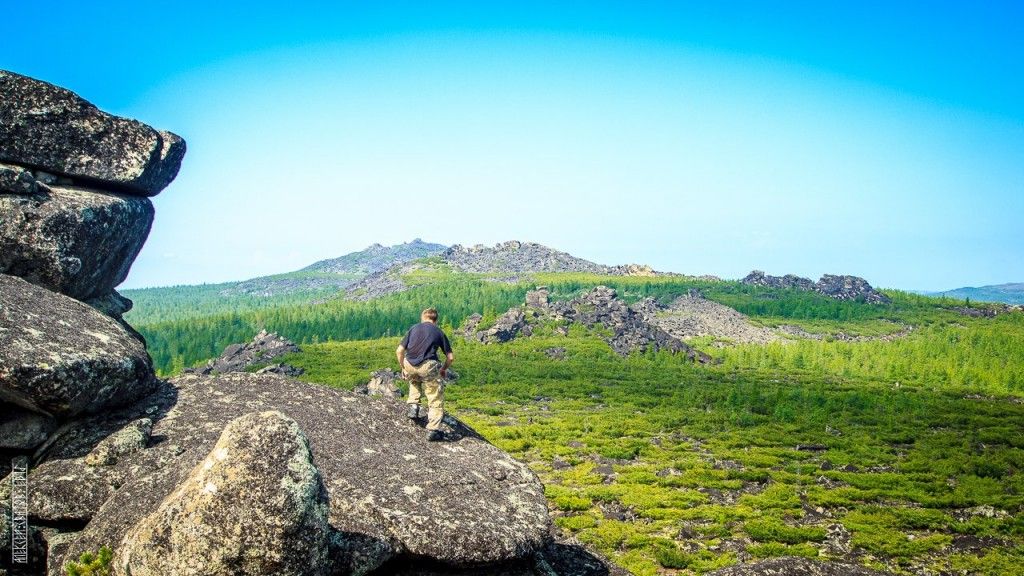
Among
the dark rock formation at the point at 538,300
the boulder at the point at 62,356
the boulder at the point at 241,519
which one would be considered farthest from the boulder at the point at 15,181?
the dark rock formation at the point at 538,300

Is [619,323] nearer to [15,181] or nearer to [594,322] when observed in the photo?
[594,322]

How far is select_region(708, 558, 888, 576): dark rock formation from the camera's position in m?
17.1

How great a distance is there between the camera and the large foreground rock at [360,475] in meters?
14.3

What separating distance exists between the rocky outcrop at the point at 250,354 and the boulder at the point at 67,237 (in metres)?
108

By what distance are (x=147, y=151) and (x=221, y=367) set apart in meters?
118

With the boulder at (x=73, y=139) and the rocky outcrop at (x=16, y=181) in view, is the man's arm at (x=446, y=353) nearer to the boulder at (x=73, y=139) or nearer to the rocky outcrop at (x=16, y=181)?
the boulder at (x=73, y=139)

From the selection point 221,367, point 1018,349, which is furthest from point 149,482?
→ point 1018,349

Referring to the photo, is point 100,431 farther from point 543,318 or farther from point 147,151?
point 543,318

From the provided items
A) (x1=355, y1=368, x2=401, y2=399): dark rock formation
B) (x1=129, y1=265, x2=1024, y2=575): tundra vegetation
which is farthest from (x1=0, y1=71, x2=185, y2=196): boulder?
(x1=355, y1=368, x2=401, y2=399): dark rock formation

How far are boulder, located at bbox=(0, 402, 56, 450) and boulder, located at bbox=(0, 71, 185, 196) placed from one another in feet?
33.1

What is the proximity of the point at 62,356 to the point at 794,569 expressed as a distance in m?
19.9

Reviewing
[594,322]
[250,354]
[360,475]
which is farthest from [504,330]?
[360,475]

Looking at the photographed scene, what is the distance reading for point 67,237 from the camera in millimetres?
20422

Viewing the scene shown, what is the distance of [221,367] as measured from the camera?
130250 mm
